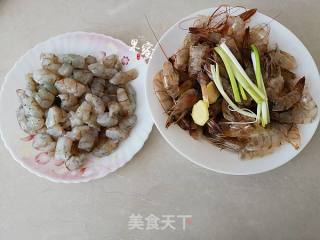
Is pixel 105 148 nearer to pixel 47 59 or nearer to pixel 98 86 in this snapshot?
pixel 98 86

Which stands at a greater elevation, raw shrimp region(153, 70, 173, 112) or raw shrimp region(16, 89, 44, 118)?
raw shrimp region(16, 89, 44, 118)

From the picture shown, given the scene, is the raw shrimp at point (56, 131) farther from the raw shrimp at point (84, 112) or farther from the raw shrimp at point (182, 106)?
the raw shrimp at point (182, 106)

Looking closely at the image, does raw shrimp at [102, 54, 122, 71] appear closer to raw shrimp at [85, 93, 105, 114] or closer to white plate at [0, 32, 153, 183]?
white plate at [0, 32, 153, 183]

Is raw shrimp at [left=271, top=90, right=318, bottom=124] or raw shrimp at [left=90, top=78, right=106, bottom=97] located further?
raw shrimp at [left=90, top=78, right=106, bottom=97]

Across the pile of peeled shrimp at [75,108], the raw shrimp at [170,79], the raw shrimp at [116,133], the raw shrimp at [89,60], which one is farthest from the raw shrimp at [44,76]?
the raw shrimp at [170,79]

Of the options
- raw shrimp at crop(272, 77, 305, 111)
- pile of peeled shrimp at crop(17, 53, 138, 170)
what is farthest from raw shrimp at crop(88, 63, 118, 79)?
raw shrimp at crop(272, 77, 305, 111)

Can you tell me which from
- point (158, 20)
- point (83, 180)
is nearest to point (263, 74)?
point (158, 20)
